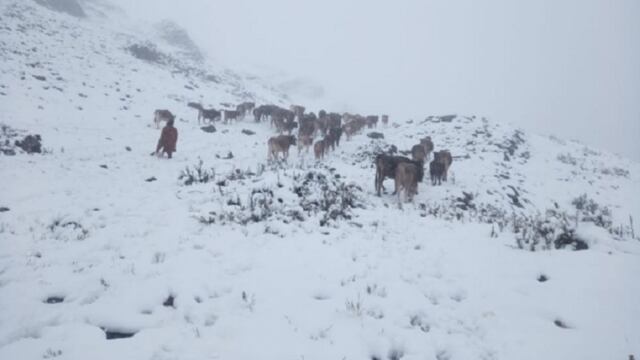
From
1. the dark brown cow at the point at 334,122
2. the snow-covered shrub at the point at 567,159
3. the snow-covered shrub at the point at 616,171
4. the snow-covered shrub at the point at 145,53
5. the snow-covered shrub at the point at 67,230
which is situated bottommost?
the snow-covered shrub at the point at 67,230

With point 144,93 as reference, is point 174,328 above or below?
below

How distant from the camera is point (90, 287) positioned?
564 centimetres

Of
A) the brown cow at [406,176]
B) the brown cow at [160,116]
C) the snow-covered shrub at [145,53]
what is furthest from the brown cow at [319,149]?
the snow-covered shrub at [145,53]

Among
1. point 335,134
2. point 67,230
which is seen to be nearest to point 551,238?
point 67,230

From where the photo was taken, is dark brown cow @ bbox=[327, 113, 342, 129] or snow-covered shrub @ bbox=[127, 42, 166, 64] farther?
snow-covered shrub @ bbox=[127, 42, 166, 64]

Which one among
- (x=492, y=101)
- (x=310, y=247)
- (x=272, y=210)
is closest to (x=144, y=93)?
(x=272, y=210)

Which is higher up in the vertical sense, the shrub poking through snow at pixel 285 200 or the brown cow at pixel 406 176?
the brown cow at pixel 406 176

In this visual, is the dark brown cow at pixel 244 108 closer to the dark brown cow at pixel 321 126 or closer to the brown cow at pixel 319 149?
the dark brown cow at pixel 321 126

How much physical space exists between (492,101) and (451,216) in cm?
19386

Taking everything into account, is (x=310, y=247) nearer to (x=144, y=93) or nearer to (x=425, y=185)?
(x=425, y=185)

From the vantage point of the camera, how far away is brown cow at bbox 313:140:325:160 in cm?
1950

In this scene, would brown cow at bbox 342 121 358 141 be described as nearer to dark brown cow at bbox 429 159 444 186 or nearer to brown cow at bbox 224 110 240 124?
brown cow at bbox 224 110 240 124

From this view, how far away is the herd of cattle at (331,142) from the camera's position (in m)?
13.4

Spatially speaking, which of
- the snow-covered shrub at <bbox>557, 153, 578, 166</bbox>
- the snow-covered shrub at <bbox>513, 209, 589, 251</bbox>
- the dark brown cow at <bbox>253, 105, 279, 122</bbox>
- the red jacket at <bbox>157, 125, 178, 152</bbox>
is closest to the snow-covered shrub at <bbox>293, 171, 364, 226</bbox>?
the snow-covered shrub at <bbox>513, 209, 589, 251</bbox>
